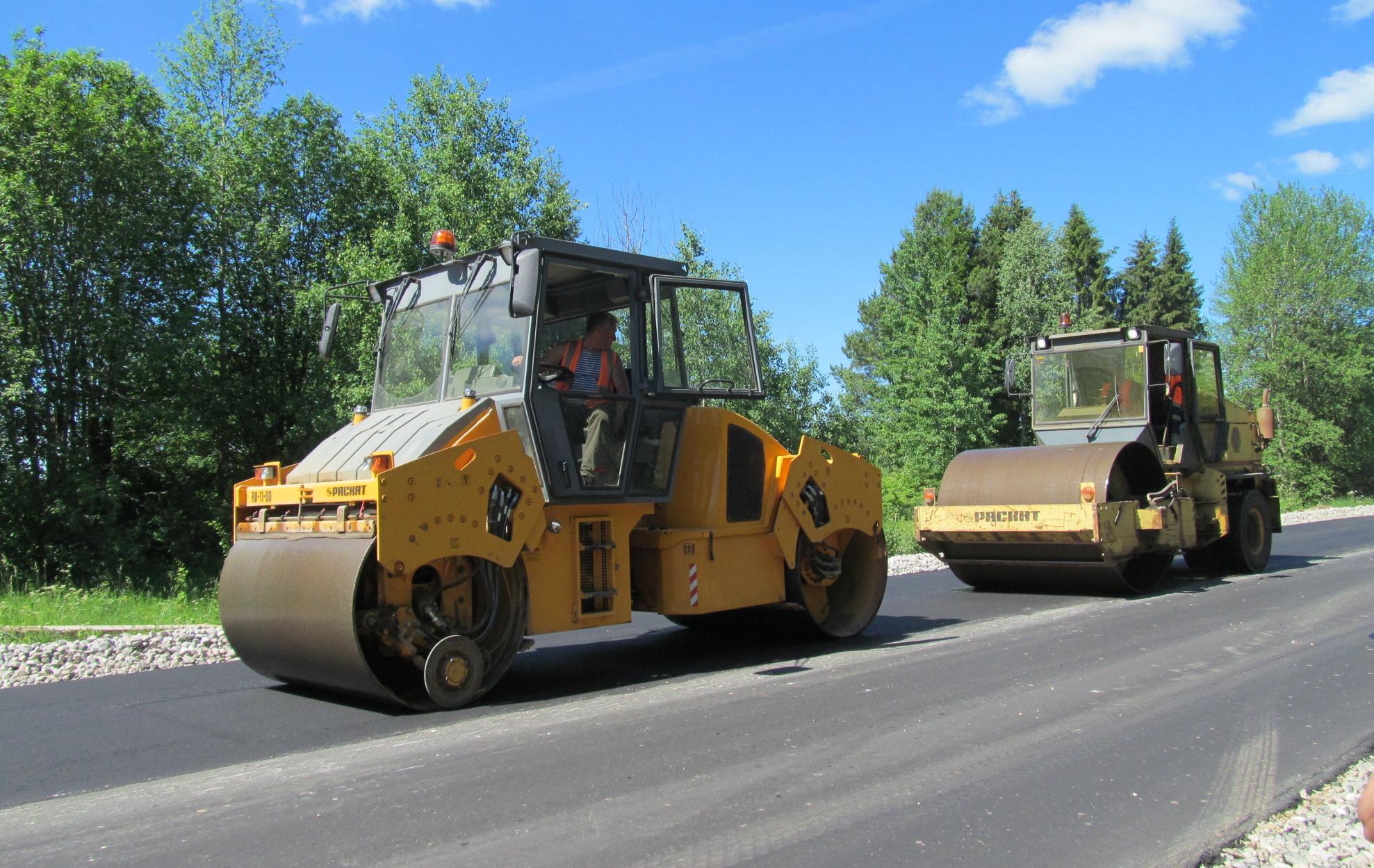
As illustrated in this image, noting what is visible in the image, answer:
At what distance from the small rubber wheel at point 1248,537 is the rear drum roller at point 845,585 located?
6.19 meters

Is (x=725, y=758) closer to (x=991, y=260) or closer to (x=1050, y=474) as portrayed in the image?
(x=1050, y=474)

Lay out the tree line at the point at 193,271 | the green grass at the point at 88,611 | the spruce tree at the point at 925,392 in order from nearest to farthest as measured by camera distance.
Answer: the green grass at the point at 88,611 < the tree line at the point at 193,271 < the spruce tree at the point at 925,392

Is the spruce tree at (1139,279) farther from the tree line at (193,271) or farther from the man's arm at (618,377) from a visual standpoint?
the man's arm at (618,377)

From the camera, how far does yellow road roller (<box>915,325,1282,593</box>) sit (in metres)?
10.4

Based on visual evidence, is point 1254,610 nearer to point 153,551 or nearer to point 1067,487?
point 1067,487

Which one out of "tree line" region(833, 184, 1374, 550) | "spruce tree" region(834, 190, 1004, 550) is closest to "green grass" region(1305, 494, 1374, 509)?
"tree line" region(833, 184, 1374, 550)

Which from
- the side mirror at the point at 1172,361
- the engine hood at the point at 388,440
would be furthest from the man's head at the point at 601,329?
the side mirror at the point at 1172,361

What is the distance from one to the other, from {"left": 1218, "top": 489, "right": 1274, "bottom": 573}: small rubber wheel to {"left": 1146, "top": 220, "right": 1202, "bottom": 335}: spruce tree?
146 ft

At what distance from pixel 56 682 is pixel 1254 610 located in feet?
32.1

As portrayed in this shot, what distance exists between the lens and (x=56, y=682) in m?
7.13

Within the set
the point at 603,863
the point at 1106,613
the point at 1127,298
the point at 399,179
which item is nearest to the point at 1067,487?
the point at 1106,613

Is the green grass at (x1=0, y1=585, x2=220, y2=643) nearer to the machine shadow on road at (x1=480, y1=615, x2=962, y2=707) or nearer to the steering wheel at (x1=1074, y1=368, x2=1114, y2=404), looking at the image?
the machine shadow on road at (x1=480, y1=615, x2=962, y2=707)

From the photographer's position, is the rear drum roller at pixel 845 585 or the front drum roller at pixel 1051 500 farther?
the front drum roller at pixel 1051 500

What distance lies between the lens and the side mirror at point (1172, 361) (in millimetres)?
11836
